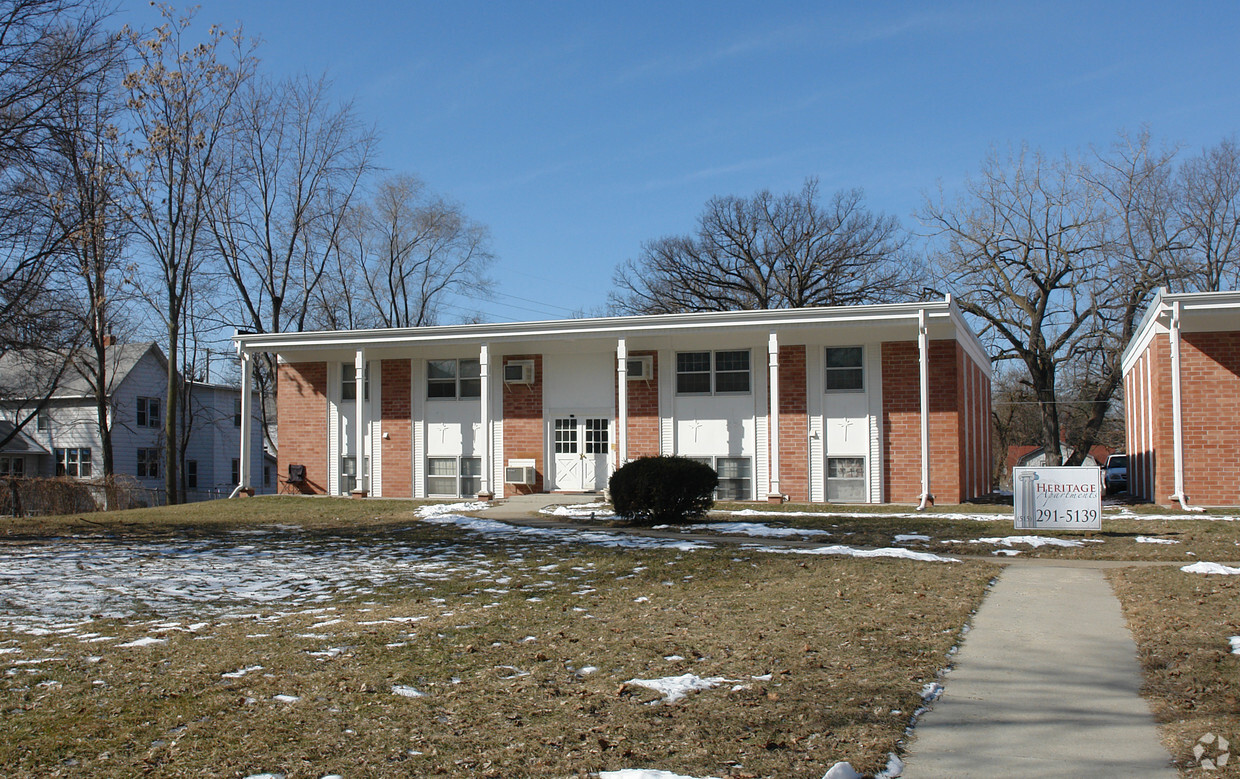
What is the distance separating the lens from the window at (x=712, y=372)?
2284cm

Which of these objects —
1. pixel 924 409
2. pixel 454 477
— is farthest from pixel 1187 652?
pixel 454 477

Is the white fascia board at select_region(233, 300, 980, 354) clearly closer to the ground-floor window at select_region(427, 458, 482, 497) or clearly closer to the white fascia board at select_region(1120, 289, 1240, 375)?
the ground-floor window at select_region(427, 458, 482, 497)

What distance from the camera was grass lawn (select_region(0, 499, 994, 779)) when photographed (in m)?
4.41

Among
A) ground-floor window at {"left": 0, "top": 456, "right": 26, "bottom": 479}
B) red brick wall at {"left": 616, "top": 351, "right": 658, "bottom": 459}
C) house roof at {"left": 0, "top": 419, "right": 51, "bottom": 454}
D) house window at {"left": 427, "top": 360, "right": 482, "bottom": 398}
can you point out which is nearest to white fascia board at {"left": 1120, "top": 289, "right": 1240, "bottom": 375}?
red brick wall at {"left": 616, "top": 351, "right": 658, "bottom": 459}

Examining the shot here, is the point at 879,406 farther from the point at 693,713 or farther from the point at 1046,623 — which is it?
the point at 693,713

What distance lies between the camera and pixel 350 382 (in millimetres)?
25547

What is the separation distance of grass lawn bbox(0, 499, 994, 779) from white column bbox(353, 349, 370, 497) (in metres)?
12.4

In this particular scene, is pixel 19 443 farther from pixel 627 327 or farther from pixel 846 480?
pixel 846 480

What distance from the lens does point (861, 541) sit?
13219 mm

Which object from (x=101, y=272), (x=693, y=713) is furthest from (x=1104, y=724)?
(x=101, y=272)

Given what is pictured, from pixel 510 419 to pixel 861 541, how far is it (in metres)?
12.7

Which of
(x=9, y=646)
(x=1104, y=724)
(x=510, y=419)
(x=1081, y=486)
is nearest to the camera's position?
(x=1104, y=724)

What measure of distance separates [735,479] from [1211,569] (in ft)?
43.9

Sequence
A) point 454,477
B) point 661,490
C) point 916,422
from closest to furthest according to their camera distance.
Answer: point 661,490, point 916,422, point 454,477
